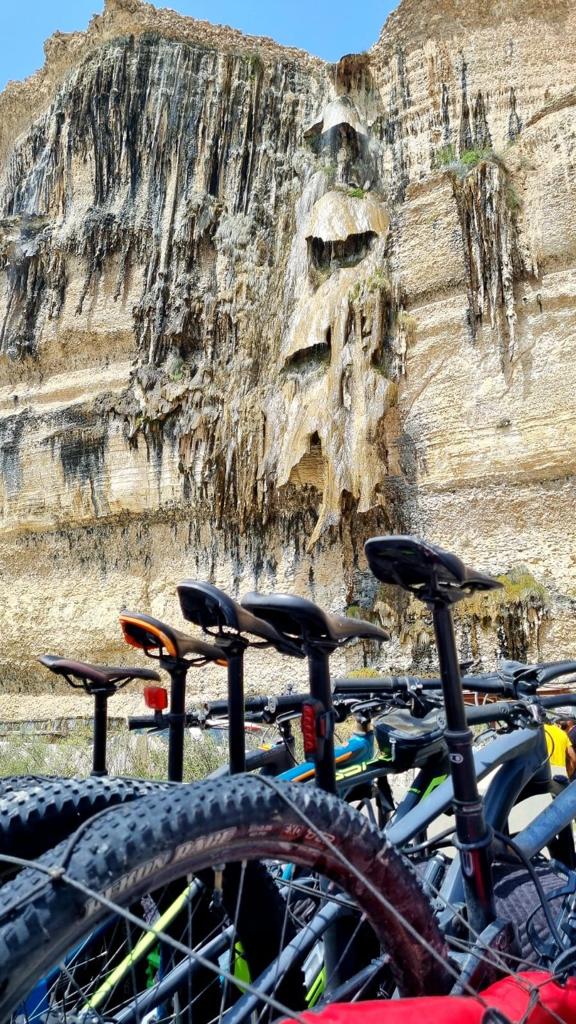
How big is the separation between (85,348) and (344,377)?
32.6 feet

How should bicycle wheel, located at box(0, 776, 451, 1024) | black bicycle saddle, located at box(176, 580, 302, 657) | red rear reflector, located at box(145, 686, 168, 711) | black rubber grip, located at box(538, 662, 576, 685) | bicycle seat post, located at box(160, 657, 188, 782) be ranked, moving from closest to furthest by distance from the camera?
bicycle wheel, located at box(0, 776, 451, 1024), black bicycle saddle, located at box(176, 580, 302, 657), bicycle seat post, located at box(160, 657, 188, 782), black rubber grip, located at box(538, 662, 576, 685), red rear reflector, located at box(145, 686, 168, 711)

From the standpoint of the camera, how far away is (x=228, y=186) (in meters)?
20.1

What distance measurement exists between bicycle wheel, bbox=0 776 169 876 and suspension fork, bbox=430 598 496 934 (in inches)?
35.7

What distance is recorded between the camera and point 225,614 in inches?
81.2

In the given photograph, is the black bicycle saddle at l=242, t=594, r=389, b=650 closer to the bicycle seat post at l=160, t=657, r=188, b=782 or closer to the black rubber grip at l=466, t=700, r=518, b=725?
the bicycle seat post at l=160, t=657, r=188, b=782

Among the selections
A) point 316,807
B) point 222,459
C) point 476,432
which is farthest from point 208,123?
point 316,807

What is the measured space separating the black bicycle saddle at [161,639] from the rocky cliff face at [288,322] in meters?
11.6

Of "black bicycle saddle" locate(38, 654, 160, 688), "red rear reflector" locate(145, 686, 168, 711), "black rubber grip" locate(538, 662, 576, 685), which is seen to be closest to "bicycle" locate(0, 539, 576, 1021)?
"black rubber grip" locate(538, 662, 576, 685)

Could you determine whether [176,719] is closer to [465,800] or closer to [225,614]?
[225,614]

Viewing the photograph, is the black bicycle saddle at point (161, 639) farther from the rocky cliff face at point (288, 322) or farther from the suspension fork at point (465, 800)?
the rocky cliff face at point (288, 322)

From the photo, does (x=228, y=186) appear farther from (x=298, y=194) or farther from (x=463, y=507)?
(x=463, y=507)

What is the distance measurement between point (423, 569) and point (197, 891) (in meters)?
1.01

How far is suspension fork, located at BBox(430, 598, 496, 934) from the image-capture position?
1805 mm

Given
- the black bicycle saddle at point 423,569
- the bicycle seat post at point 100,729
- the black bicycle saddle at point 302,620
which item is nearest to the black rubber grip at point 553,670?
the black bicycle saddle at point 423,569
